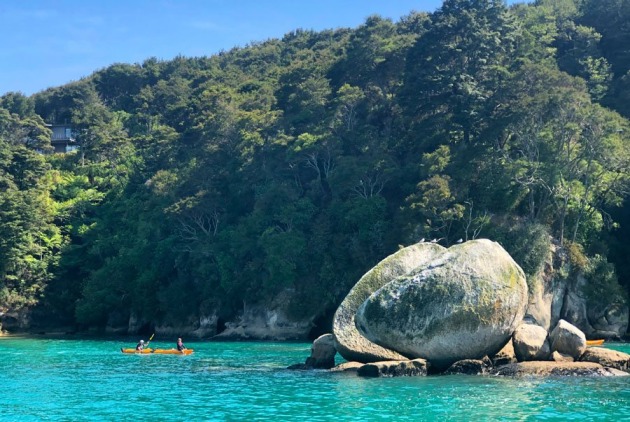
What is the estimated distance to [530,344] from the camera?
2767 centimetres

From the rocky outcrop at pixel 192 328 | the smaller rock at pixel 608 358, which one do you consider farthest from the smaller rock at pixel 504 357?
the rocky outcrop at pixel 192 328

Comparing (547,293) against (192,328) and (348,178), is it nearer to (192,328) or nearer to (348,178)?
(348,178)

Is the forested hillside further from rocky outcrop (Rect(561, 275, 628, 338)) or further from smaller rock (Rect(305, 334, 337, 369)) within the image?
smaller rock (Rect(305, 334, 337, 369))

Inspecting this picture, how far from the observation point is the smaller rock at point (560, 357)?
90.7ft

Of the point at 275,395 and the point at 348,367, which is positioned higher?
the point at 348,367

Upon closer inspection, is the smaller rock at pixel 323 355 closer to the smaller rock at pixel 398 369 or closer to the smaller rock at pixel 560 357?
the smaller rock at pixel 398 369

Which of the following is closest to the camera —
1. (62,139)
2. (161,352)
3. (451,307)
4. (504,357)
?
(451,307)

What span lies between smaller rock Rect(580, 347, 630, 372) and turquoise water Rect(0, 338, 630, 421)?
1.63 meters

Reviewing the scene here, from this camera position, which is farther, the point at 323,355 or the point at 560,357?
the point at 323,355

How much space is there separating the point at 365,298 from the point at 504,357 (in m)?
5.85

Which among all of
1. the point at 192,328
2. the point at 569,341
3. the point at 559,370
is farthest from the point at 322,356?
the point at 192,328

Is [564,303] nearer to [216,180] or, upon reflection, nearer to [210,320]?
[210,320]

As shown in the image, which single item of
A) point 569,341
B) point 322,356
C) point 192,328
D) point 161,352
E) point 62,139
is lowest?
point 161,352

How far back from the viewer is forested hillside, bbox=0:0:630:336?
46866 millimetres
